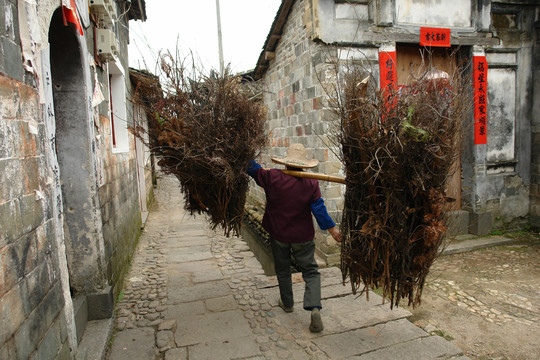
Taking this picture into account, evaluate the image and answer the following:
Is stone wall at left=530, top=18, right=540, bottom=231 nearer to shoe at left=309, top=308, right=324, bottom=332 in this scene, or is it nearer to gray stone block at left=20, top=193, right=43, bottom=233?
shoe at left=309, top=308, right=324, bottom=332

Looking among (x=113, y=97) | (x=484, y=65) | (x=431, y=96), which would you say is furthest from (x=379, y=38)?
(x=113, y=97)

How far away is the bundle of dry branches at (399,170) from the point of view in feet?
8.95

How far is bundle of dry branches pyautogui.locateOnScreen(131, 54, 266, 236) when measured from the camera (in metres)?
3.33

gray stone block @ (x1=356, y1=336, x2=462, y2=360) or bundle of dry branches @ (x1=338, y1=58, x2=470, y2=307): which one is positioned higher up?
bundle of dry branches @ (x1=338, y1=58, x2=470, y2=307)

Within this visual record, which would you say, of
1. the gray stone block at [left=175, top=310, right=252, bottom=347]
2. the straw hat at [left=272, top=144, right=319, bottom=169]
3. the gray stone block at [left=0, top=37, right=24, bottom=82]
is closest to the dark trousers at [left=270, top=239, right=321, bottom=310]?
the gray stone block at [left=175, top=310, right=252, bottom=347]

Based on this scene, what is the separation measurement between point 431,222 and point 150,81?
2.83 metres

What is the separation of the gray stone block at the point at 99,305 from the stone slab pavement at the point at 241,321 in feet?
0.68

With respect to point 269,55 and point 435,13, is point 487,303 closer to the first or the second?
point 435,13

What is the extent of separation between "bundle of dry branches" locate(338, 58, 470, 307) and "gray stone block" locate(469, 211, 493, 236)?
14.9 feet

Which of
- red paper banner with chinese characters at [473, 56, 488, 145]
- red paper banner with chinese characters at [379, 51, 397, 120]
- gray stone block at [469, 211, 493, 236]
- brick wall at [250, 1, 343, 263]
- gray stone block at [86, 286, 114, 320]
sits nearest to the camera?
gray stone block at [86, 286, 114, 320]

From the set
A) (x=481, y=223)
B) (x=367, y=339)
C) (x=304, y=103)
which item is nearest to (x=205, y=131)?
(x=367, y=339)

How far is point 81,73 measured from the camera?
339 cm

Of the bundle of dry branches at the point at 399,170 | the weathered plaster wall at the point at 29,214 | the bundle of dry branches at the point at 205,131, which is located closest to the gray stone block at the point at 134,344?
the weathered plaster wall at the point at 29,214

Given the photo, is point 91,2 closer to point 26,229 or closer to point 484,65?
point 26,229
